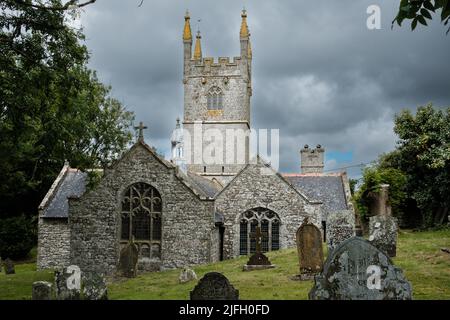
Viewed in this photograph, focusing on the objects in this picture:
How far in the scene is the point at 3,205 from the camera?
38.1 m

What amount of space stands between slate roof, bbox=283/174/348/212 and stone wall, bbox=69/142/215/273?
856 cm

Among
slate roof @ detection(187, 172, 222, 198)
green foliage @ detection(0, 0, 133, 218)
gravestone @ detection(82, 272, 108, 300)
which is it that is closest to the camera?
gravestone @ detection(82, 272, 108, 300)

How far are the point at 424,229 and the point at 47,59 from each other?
68.1ft

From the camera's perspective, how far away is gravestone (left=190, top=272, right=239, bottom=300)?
10.4 meters

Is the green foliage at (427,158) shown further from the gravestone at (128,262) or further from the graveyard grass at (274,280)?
the gravestone at (128,262)

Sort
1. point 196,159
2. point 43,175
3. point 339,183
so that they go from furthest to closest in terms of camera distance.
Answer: point 196,159, point 43,175, point 339,183

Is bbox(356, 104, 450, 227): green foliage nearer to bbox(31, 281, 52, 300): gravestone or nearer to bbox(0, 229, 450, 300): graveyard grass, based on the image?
bbox(0, 229, 450, 300): graveyard grass

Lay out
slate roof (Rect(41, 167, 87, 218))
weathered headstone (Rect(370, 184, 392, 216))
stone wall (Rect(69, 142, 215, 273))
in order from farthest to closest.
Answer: slate roof (Rect(41, 167, 87, 218)), stone wall (Rect(69, 142, 215, 273)), weathered headstone (Rect(370, 184, 392, 216))

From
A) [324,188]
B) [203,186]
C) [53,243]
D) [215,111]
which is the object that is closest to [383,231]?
[324,188]

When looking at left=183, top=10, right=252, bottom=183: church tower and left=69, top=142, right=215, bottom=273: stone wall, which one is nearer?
left=69, top=142, right=215, bottom=273: stone wall

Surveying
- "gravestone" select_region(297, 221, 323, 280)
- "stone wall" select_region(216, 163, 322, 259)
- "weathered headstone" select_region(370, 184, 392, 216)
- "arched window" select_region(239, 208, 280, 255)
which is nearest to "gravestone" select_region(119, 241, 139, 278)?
"stone wall" select_region(216, 163, 322, 259)

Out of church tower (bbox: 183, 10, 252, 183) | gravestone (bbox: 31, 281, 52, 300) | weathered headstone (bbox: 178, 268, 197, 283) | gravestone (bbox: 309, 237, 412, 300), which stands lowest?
weathered headstone (bbox: 178, 268, 197, 283)
